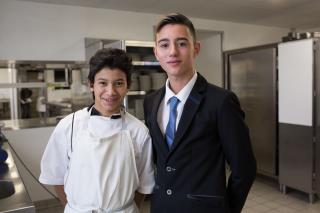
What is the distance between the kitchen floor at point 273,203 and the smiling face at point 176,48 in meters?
2.32

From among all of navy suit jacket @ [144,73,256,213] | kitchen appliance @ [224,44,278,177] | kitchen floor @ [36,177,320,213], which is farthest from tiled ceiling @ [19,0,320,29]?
navy suit jacket @ [144,73,256,213]

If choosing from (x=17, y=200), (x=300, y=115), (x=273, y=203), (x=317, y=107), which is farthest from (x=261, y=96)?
(x=17, y=200)

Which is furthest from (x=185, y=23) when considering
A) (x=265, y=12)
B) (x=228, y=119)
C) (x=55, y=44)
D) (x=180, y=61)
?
(x=265, y=12)

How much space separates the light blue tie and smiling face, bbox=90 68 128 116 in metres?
0.21

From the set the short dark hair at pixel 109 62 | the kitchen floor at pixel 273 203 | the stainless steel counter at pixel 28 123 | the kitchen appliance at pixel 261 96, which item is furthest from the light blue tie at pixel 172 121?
the kitchen appliance at pixel 261 96

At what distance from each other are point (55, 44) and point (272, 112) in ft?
8.90

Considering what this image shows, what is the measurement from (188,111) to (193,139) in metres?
0.11

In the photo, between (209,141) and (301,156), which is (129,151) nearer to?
(209,141)

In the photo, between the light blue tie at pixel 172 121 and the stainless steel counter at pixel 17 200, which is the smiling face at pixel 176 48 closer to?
the light blue tie at pixel 172 121

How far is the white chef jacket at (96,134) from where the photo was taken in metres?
1.19

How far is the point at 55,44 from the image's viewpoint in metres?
3.32

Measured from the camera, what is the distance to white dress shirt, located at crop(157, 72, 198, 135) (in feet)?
3.80

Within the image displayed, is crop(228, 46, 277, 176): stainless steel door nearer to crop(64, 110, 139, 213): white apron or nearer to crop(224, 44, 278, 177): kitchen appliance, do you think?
crop(224, 44, 278, 177): kitchen appliance

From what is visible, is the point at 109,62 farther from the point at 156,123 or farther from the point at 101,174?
the point at 101,174
